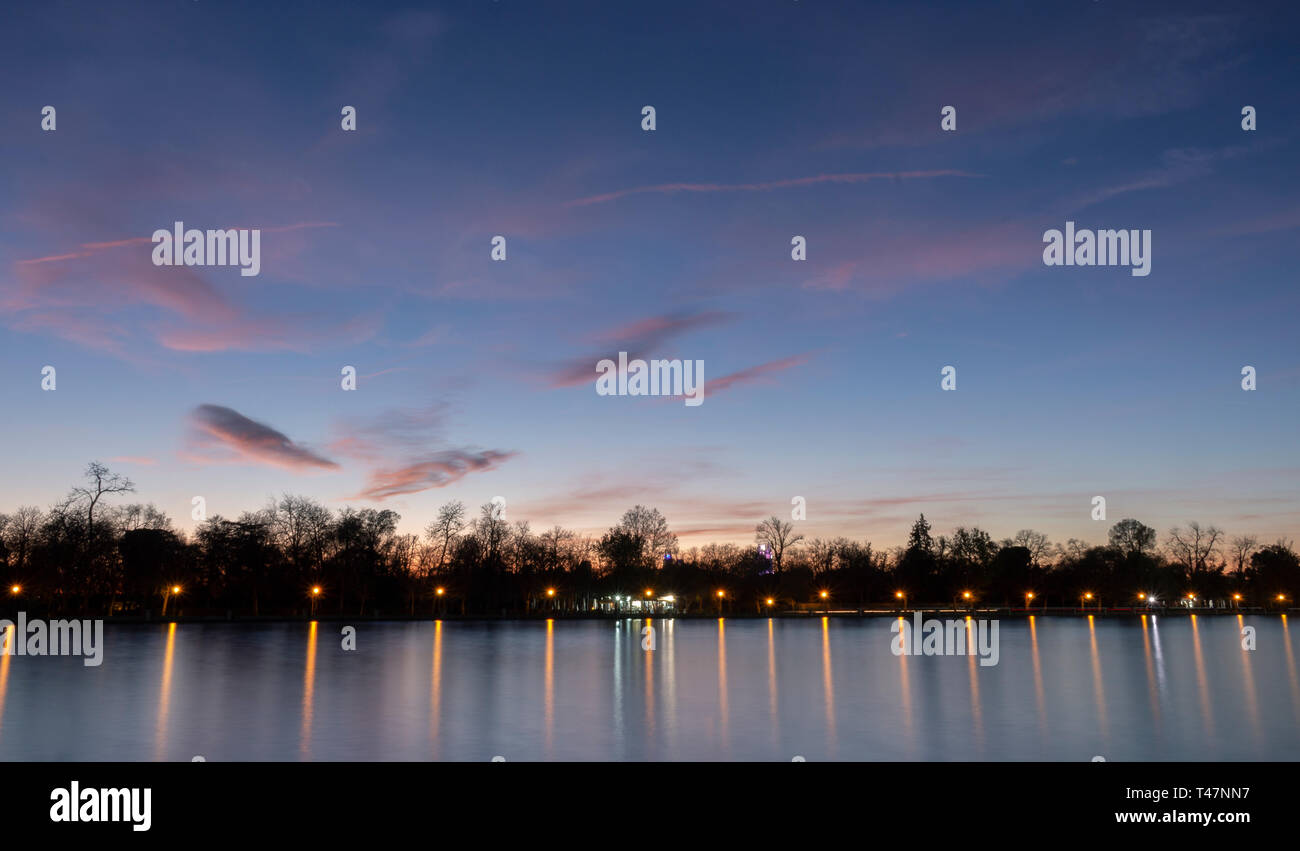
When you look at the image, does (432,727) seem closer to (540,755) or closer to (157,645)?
(540,755)

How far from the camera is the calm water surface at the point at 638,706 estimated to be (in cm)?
1783

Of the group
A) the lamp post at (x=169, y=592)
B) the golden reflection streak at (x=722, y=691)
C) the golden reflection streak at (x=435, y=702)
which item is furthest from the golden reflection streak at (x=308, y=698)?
the lamp post at (x=169, y=592)

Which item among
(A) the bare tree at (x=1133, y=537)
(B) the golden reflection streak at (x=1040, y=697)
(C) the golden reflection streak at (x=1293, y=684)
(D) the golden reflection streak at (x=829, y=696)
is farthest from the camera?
(A) the bare tree at (x=1133, y=537)

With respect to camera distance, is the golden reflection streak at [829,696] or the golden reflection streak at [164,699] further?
the golden reflection streak at [829,696]

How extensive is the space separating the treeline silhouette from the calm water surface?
40.8 metres

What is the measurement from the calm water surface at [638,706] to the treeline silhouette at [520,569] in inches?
1607

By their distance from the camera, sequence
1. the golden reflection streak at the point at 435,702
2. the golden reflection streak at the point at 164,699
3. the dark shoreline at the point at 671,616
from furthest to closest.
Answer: the dark shoreline at the point at 671,616 < the golden reflection streak at the point at 435,702 < the golden reflection streak at the point at 164,699

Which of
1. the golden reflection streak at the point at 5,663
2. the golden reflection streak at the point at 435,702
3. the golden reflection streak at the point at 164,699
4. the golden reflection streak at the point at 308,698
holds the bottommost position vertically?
the golden reflection streak at the point at 435,702

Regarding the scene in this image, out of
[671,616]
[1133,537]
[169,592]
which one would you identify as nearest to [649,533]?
[671,616]

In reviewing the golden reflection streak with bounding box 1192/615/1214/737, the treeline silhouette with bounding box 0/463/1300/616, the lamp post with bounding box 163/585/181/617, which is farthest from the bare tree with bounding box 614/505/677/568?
the golden reflection streak with bounding box 1192/615/1214/737

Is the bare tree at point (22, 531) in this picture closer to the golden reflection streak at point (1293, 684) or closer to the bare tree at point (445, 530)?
the bare tree at point (445, 530)

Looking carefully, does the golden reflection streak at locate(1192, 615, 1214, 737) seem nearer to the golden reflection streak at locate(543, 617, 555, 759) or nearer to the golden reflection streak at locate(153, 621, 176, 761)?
the golden reflection streak at locate(543, 617, 555, 759)

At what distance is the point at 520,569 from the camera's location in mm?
99500
